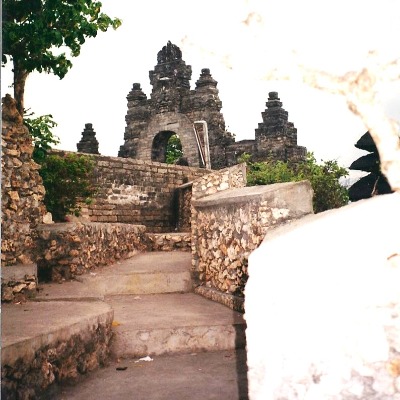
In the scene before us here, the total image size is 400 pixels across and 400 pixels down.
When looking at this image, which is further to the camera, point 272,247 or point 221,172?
point 221,172

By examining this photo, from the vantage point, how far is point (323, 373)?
1462 millimetres

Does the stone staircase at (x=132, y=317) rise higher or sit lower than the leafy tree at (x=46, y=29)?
lower

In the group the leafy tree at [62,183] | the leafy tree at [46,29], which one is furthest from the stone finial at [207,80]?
the leafy tree at [46,29]

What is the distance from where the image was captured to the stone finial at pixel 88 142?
800 inches

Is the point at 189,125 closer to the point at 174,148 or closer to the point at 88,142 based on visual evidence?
the point at 88,142

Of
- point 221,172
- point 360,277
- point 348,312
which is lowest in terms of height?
point 348,312

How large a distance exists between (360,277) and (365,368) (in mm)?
267

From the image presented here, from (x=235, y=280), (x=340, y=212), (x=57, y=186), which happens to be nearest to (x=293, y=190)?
(x=235, y=280)

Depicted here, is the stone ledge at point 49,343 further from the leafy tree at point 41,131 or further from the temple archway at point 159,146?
the temple archway at point 159,146

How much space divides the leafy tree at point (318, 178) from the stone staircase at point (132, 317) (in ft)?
28.0

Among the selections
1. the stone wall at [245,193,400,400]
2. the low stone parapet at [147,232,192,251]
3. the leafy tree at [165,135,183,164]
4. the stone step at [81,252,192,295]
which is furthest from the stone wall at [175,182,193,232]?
the leafy tree at [165,135,183,164]

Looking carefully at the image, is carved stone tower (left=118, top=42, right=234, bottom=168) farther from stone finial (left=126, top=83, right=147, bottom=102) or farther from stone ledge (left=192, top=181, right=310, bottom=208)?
stone ledge (left=192, top=181, right=310, bottom=208)

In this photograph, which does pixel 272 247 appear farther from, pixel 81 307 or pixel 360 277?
pixel 81 307

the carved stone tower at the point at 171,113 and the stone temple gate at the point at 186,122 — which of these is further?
the carved stone tower at the point at 171,113
